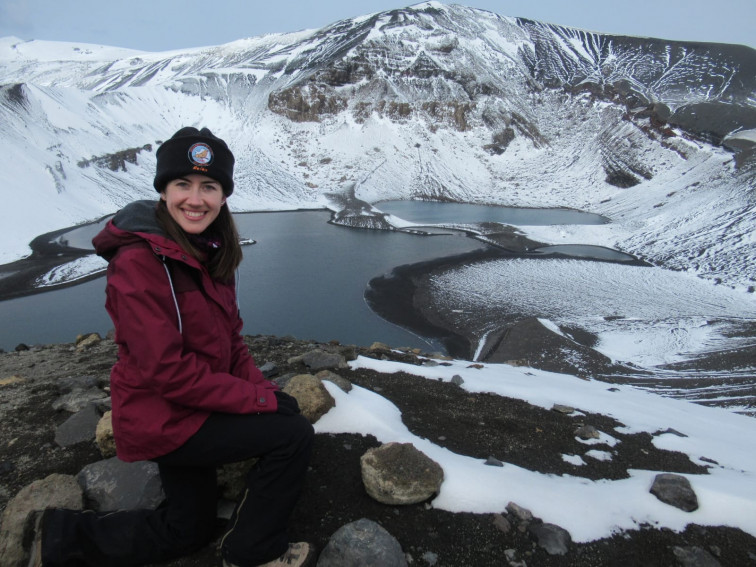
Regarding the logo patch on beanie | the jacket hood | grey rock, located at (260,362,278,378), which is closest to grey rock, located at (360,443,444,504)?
the jacket hood

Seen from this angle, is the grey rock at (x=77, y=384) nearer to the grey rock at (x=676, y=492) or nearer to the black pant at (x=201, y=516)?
the black pant at (x=201, y=516)

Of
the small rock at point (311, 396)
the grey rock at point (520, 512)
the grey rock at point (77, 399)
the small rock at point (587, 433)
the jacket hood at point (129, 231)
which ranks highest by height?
the jacket hood at point (129, 231)

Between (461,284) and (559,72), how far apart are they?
8597 cm

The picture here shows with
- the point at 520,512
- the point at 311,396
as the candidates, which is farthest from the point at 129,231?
the point at 520,512

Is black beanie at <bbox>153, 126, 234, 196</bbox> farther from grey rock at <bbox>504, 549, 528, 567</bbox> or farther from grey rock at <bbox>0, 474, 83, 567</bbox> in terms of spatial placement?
grey rock at <bbox>504, 549, 528, 567</bbox>

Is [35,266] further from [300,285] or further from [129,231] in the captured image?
[129,231]

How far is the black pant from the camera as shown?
2.67 meters

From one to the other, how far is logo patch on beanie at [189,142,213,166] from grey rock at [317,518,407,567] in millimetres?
2644

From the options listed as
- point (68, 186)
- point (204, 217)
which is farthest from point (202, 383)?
point (68, 186)

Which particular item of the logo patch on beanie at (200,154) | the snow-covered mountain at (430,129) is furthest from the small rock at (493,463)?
the snow-covered mountain at (430,129)

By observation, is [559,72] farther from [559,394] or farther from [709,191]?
[559,394]

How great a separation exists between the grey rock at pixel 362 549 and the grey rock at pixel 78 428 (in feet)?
9.18

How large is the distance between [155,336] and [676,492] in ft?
14.3

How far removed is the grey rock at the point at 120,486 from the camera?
335cm
